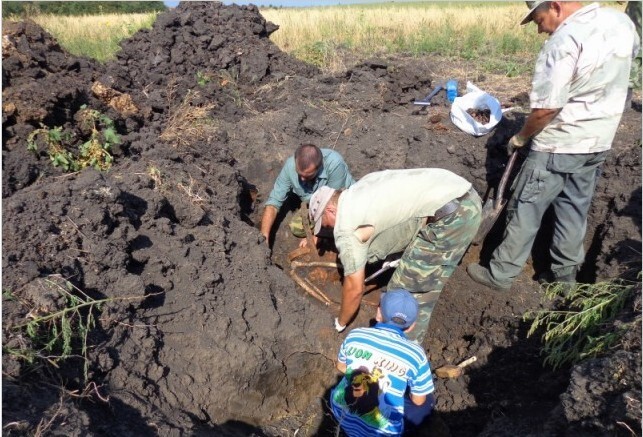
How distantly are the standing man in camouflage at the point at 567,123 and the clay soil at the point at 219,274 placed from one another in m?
0.42

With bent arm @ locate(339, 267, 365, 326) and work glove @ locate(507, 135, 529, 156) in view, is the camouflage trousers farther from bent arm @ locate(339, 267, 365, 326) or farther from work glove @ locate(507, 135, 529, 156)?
work glove @ locate(507, 135, 529, 156)

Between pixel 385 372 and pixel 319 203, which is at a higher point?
pixel 319 203

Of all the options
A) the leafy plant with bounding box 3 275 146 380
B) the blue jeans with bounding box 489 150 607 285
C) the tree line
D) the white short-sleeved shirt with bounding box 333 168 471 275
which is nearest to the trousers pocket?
the blue jeans with bounding box 489 150 607 285

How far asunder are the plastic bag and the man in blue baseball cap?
3.44m

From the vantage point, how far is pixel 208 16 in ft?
25.3

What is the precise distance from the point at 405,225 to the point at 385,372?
138 centimetres

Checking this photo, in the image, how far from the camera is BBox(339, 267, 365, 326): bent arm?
11.0 ft

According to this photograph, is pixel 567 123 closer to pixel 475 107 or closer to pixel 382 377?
pixel 475 107

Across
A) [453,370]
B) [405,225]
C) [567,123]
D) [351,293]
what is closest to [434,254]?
[405,225]

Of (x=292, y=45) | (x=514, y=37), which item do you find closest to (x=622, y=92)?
(x=514, y=37)

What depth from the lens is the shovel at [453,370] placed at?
147 inches

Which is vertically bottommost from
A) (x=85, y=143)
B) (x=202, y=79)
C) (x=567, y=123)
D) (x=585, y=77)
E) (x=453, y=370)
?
(x=453, y=370)

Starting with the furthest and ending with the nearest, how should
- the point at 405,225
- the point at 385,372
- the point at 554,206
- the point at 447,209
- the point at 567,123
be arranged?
the point at 554,206, the point at 405,225, the point at 567,123, the point at 447,209, the point at 385,372

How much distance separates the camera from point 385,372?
271 centimetres
